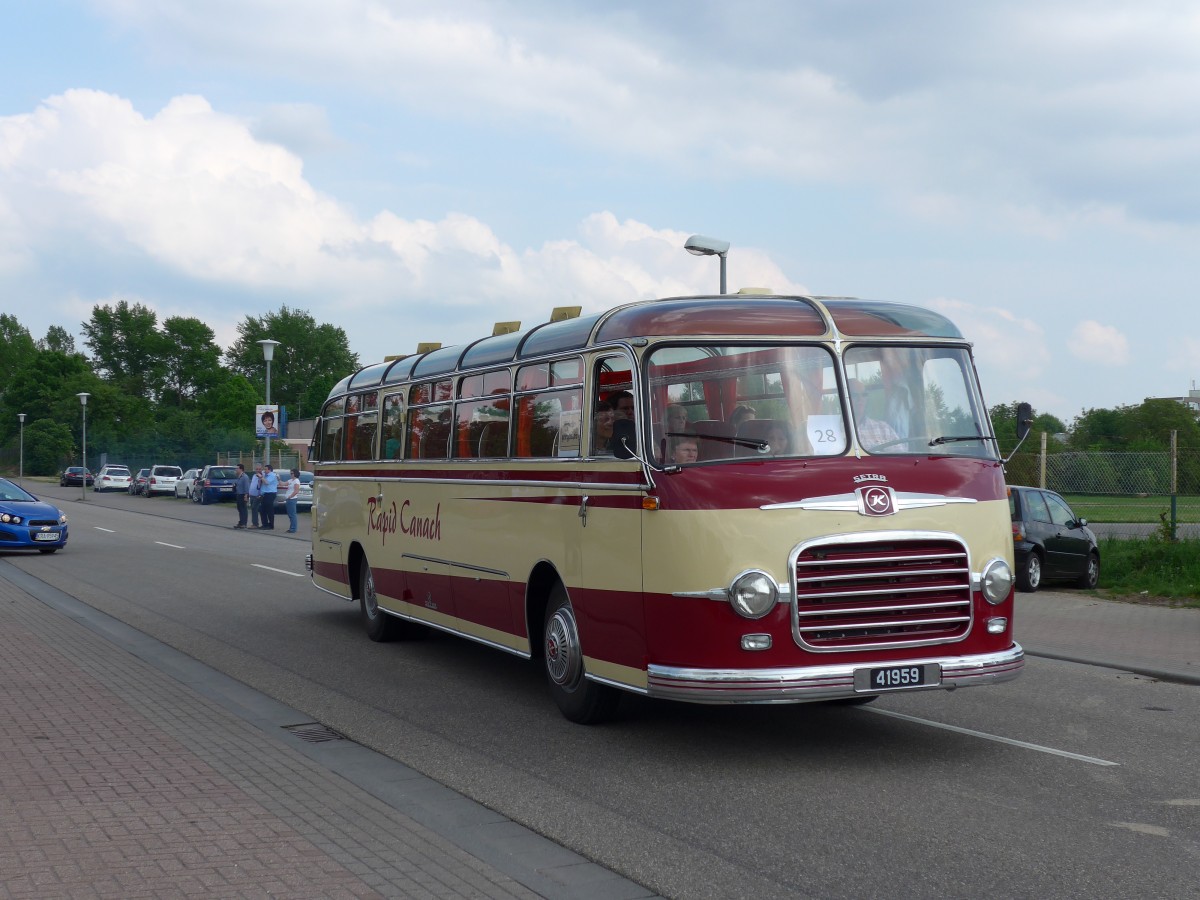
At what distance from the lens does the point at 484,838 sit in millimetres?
5906

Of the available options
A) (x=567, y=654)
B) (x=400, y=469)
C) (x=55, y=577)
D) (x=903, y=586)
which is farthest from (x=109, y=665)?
(x=55, y=577)

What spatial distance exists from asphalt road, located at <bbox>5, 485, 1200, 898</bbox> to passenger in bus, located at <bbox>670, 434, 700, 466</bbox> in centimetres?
174

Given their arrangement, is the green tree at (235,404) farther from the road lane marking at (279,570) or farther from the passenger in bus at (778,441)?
the passenger in bus at (778,441)

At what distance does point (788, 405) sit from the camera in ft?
25.0

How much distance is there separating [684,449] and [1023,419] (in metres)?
2.51

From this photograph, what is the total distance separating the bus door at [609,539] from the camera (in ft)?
24.9

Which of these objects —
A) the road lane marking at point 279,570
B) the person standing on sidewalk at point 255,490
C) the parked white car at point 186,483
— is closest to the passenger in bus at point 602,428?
the road lane marking at point 279,570

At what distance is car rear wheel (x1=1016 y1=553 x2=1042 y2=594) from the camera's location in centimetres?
1764

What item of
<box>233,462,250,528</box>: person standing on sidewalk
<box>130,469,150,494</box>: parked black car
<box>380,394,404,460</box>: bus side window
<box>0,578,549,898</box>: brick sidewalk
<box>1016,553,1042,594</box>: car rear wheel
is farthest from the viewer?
<box>130,469,150,494</box>: parked black car

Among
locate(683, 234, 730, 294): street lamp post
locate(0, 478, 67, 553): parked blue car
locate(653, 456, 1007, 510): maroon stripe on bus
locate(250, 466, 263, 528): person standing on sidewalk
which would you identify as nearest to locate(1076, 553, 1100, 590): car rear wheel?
locate(683, 234, 730, 294): street lamp post

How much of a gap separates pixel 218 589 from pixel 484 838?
12.9 meters

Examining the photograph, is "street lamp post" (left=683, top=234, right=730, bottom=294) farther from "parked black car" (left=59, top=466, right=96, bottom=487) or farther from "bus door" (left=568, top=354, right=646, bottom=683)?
"parked black car" (left=59, top=466, right=96, bottom=487)

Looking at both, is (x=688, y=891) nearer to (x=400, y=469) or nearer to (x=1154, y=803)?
(x=1154, y=803)

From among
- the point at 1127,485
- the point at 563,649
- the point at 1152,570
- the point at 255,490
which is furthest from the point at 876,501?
the point at 255,490
